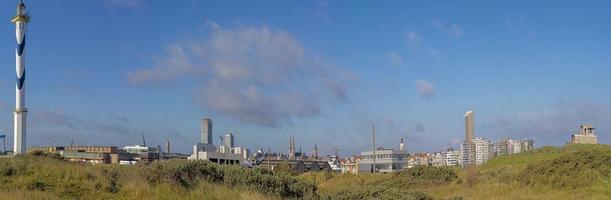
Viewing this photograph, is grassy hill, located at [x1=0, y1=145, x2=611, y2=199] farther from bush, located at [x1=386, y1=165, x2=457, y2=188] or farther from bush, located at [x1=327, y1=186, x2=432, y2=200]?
bush, located at [x1=386, y1=165, x2=457, y2=188]

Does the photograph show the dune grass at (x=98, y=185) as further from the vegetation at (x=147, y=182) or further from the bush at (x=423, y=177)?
the bush at (x=423, y=177)

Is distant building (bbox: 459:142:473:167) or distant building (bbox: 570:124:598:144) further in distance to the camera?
distant building (bbox: 570:124:598:144)

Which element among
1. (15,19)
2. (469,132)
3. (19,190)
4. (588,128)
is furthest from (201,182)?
(588,128)

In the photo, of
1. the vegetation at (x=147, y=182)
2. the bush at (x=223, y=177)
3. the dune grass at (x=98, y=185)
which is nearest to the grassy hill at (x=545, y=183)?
the bush at (x=223, y=177)

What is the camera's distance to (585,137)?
47344mm

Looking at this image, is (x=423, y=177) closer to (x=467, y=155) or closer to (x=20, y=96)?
(x=467, y=155)

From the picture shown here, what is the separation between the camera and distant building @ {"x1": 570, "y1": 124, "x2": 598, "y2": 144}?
4641 centimetres

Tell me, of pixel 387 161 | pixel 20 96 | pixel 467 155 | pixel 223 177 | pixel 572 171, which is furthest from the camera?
pixel 387 161

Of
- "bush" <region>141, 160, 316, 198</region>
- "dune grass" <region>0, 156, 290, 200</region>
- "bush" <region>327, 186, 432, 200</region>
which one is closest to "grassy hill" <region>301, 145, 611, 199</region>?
"bush" <region>141, 160, 316, 198</region>

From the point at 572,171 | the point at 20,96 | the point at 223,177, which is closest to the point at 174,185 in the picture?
the point at 223,177

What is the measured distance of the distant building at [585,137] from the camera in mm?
46412

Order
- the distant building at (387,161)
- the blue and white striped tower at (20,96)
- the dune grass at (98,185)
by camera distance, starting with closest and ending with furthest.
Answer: the dune grass at (98,185) → the blue and white striped tower at (20,96) → the distant building at (387,161)

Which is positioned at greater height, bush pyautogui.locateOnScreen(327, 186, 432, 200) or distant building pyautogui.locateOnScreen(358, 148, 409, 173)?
bush pyautogui.locateOnScreen(327, 186, 432, 200)

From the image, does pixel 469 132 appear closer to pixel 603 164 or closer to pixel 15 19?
pixel 603 164
